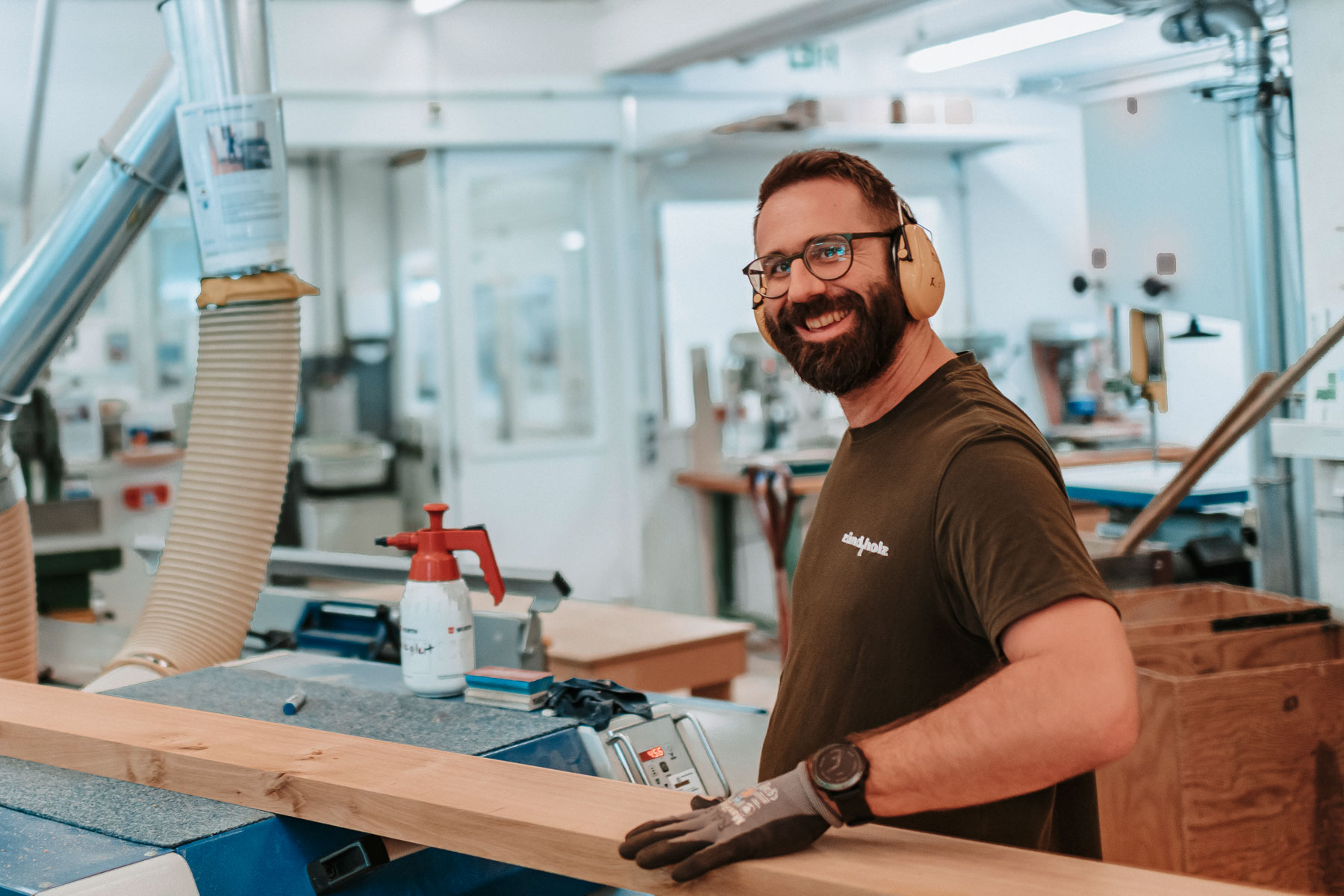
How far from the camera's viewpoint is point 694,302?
6258 mm

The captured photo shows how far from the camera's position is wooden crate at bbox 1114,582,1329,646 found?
9.37 ft

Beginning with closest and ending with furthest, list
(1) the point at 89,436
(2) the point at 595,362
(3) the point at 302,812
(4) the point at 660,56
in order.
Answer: (3) the point at 302,812
(1) the point at 89,436
(4) the point at 660,56
(2) the point at 595,362

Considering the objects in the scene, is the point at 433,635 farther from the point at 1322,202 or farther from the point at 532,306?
the point at 532,306

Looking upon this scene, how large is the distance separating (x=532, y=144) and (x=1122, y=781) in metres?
4.15

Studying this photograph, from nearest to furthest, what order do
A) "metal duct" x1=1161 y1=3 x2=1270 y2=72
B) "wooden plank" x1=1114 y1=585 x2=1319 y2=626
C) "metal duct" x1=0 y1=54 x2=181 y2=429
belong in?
"metal duct" x1=0 y1=54 x2=181 y2=429, "wooden plank" x1=1114 y1=585 x2=1319 y2=626, "metal duct" x1=1161 y1=3 x2=1270 y2=72

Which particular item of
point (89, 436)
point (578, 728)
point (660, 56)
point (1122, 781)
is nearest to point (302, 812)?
point (578, 728)

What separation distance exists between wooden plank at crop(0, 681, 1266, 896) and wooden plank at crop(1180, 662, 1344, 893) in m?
1.81

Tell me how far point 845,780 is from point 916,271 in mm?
579

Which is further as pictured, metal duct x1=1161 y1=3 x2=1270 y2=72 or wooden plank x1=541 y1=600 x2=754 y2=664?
metal duct x1=1161 y1=3 x2=1270 y2=72

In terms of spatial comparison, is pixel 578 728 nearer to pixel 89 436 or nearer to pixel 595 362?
pixel 89 436

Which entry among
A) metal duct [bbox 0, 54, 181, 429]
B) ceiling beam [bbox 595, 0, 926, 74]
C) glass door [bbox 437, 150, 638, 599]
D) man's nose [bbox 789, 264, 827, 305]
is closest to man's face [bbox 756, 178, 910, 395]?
man's nose [bbox 789, 264, 827, 305]

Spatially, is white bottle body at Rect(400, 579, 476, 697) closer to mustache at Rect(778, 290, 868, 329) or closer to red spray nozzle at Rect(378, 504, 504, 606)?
red spray nozzle at Rect(378, 504, 504, 606)

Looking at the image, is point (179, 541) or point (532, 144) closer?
point (179, 541)

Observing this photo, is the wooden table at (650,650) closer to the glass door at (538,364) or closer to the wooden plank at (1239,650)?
the wooden plank at (1239,650)
